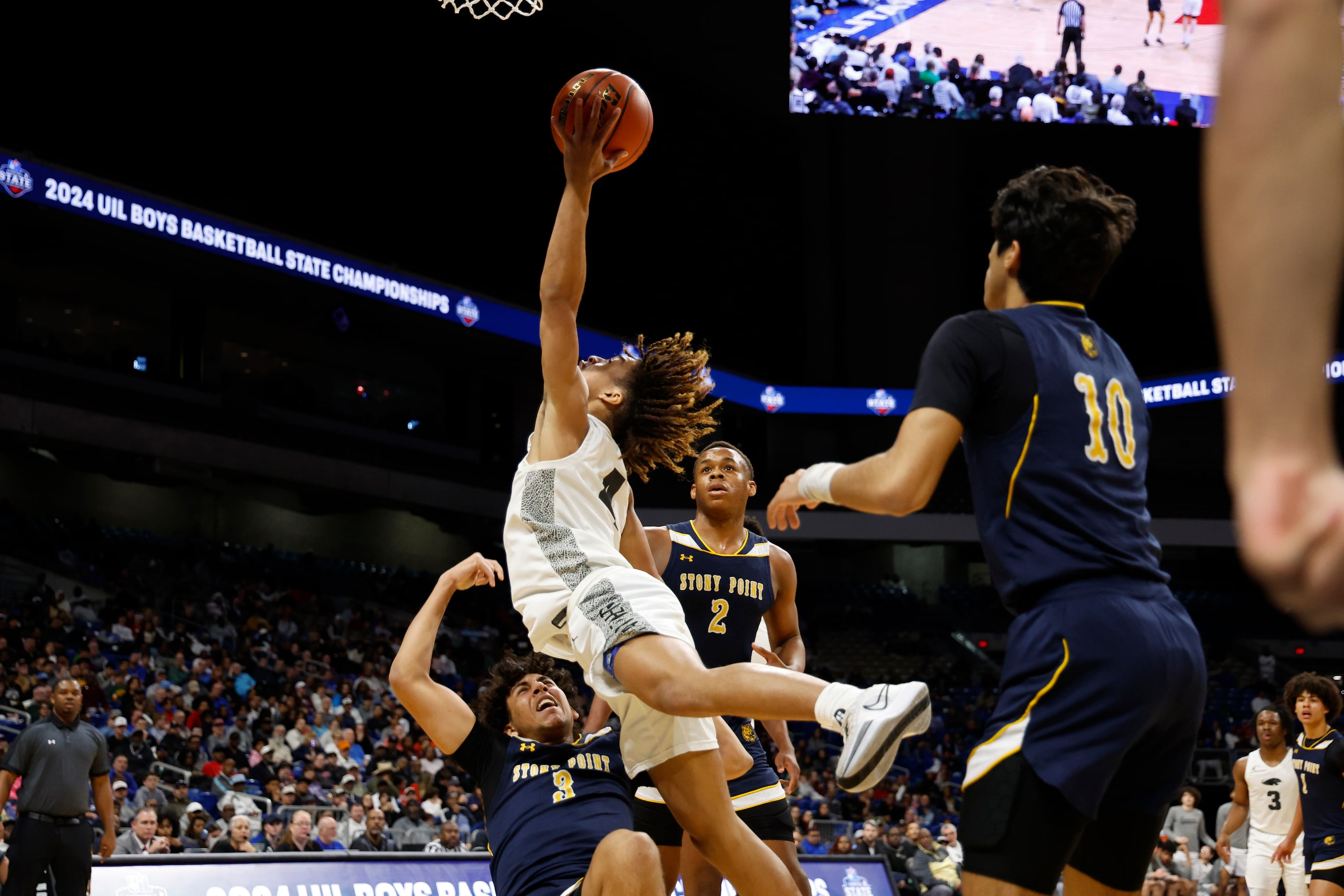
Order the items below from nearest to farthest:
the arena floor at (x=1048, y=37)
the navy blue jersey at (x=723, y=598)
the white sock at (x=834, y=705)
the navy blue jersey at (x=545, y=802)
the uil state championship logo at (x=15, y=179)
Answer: the white sock at (x=834, y=705), the navy blue jersey at (x=545, y=802), the navy blue jersey at (x=723, y=598), the uil state championship logo at (x=15, y=179), the arena floor at (x=1048, y=37)

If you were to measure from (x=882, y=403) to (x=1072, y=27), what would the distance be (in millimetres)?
8543

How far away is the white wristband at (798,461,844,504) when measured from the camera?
318 cm

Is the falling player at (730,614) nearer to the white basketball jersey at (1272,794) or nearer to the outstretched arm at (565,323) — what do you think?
the outstretched arm at (565,323)

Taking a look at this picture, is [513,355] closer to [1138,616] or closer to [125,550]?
[125,550]

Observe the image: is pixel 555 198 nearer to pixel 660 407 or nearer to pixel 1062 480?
pixel 660 407

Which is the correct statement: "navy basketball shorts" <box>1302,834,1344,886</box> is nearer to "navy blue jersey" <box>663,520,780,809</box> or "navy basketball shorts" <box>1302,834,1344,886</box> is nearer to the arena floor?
"navy blue jersey" <box>663,520,780,809</box>

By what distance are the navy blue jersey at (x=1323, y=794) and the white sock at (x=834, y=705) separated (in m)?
5.51

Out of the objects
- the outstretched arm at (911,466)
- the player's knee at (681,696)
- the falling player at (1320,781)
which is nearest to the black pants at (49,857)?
the player's knee at (681,696)

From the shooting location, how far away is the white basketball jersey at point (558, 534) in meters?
4.39

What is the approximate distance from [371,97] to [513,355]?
5864 mm

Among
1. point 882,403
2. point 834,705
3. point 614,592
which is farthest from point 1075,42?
point 834,705

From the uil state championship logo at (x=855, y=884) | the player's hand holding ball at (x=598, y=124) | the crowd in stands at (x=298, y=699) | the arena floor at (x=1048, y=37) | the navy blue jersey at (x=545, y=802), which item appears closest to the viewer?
the player's hand holding ball at (x=598, y=124)

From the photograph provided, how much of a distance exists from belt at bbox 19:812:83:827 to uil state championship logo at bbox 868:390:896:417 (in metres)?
21.0

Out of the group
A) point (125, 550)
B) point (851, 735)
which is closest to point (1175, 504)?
point (125, 550)
